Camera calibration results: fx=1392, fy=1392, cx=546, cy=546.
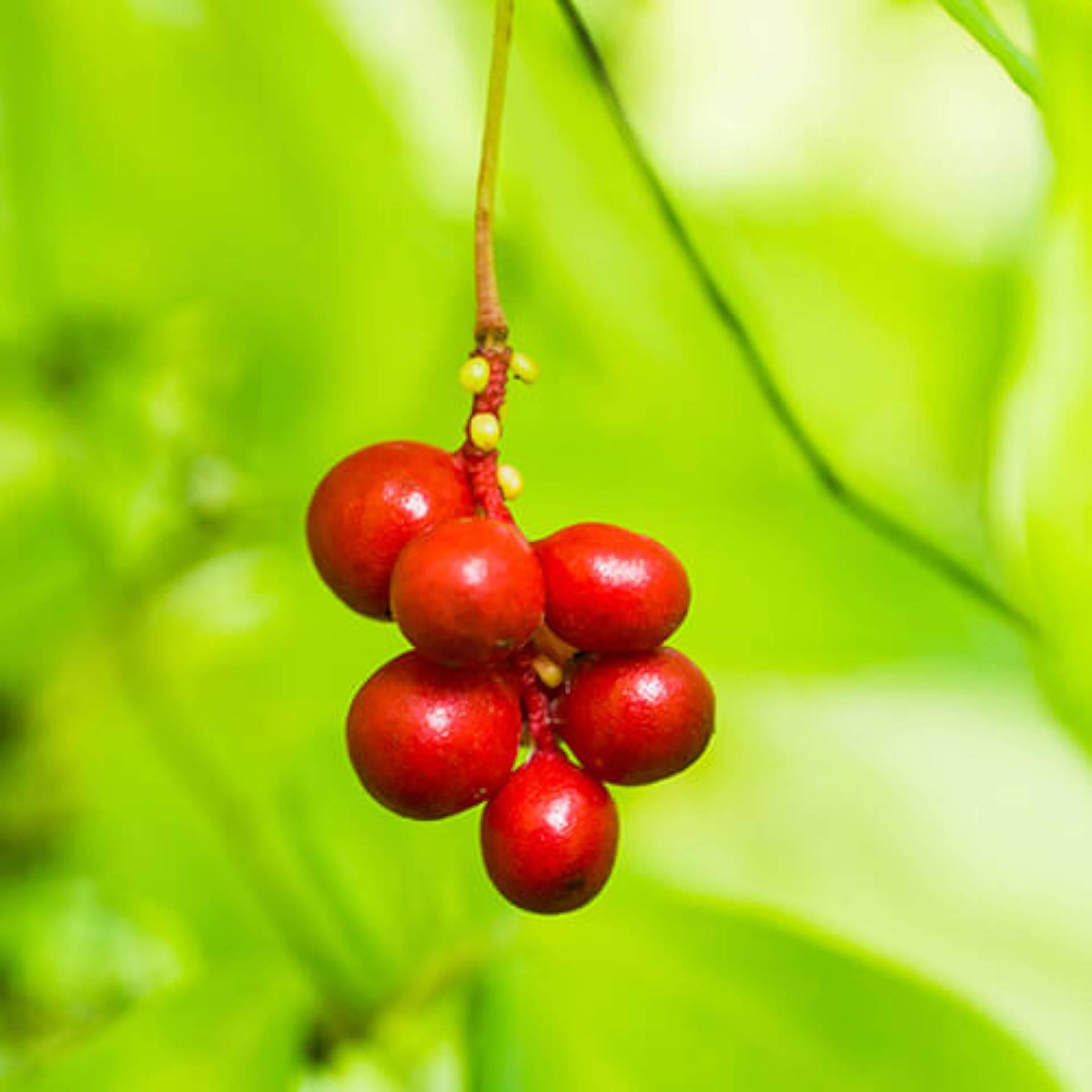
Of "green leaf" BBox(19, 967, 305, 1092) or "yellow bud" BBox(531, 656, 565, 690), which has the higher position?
"yellow bud" BBox(531, 656, 565, 690)

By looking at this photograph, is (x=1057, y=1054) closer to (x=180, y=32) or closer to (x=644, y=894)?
(x=644, y=894)

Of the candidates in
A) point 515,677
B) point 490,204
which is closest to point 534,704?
point 515,677

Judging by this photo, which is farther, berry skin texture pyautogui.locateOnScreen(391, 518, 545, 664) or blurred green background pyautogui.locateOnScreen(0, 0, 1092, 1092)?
blurred green background pyautogui.locateOnScreen(0, 0, 1092, 1092)

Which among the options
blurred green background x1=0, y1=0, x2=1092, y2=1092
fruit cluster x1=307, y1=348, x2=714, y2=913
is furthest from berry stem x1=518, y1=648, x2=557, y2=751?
blurred green background x1=0, y1=0, x2=1092, y2=1092

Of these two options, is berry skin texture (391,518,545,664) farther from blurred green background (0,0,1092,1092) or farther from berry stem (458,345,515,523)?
blurred green background (0,0,1092,1092)

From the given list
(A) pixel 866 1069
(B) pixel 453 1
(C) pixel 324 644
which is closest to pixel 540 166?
(B) pixel 453 1

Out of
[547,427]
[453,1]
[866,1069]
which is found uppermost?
[453,1]

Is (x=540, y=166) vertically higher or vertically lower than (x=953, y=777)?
higher

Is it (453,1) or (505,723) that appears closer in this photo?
(505,723)
